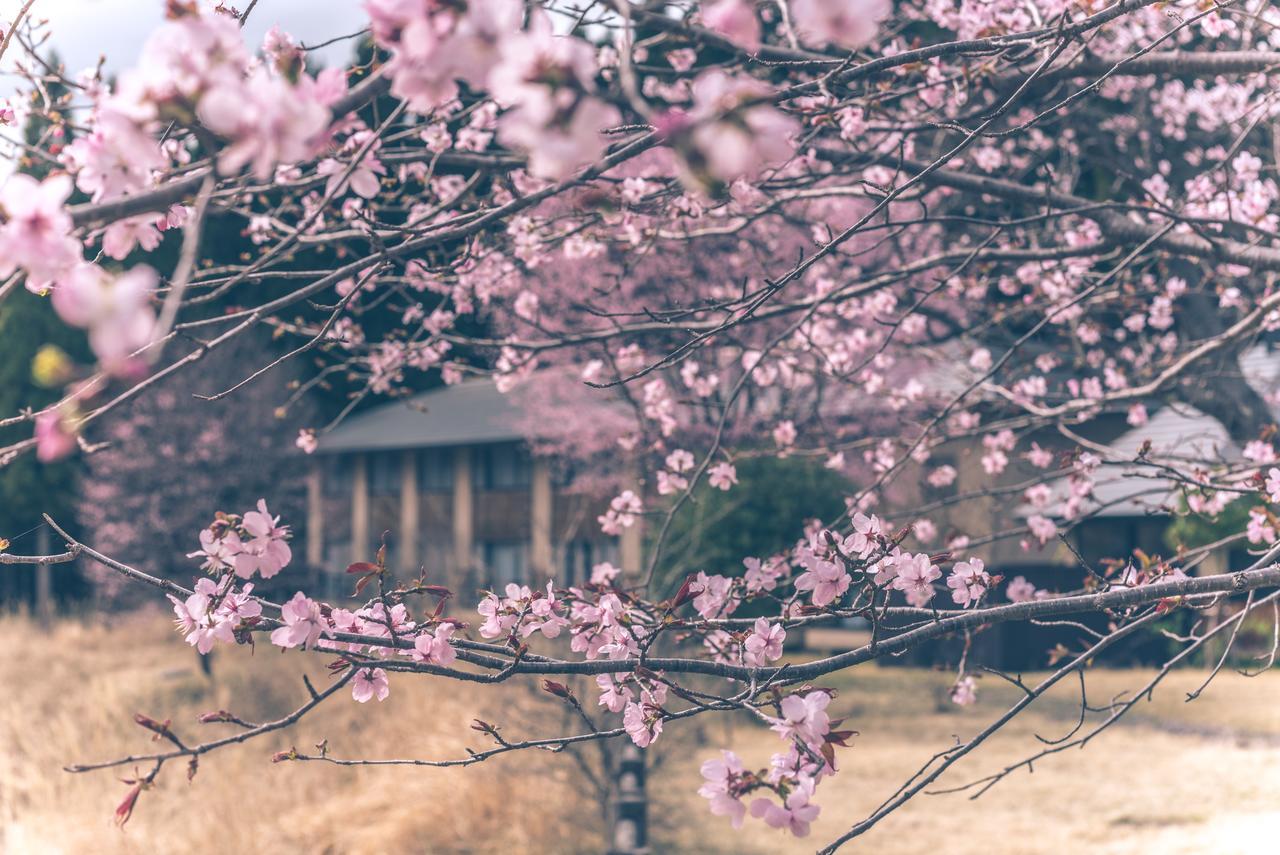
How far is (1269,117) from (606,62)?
3.69 metres

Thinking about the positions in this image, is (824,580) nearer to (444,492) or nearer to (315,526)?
(444,492)

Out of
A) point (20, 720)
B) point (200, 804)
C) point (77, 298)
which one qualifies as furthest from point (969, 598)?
point (20, 720)

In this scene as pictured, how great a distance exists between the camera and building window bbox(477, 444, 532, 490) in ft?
80.7

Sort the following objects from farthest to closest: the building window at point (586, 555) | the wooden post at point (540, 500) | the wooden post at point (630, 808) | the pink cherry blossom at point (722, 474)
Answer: the wooden post at point (540, 500) → the building window at point (586, 555) → the wooden post at point (630, 808) → the pink cherry blossom at point (722, 474)

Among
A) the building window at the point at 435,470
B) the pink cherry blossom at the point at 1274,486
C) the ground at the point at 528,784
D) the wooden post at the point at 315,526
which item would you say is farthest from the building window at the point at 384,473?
the pink cherry blossom at the point at 1274,486

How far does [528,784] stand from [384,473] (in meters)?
20.0

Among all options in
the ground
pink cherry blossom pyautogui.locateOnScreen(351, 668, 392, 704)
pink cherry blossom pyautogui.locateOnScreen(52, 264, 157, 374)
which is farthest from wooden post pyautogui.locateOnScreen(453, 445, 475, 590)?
pink cherry blossom pyautogui.locateOnScreen(52, 264, 157, 374)

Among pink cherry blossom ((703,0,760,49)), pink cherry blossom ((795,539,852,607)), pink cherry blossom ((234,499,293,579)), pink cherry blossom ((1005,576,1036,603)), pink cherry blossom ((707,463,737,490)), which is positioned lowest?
pink cherry blossom ((1005,576,1036,603))

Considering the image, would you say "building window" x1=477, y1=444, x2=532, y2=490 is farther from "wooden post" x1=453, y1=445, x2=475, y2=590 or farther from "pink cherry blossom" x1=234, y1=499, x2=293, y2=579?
"pink cherry blossom" x1=234, y1=499, x2=293, y2=579

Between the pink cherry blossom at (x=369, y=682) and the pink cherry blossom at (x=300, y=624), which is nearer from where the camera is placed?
the pink cherry blossom at (x=300, y=624)

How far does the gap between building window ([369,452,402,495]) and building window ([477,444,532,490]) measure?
105 inches

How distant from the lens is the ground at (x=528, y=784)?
25.0 ft

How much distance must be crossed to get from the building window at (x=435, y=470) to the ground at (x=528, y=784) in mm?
13229

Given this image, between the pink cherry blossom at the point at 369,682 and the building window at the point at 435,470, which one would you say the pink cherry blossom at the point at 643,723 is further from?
the building window at the point at 435,470
